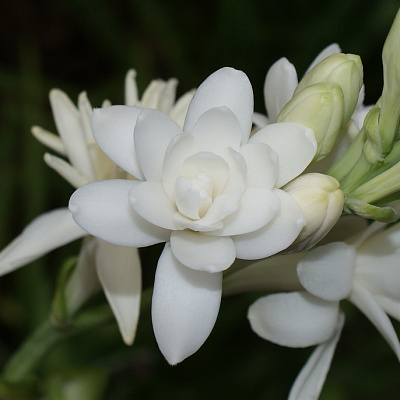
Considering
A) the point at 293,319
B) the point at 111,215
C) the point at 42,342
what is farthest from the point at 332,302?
the point at 42,342

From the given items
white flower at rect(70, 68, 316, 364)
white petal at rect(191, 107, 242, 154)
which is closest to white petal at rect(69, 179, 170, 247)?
white flower at rect(70, 68, 316, 364)

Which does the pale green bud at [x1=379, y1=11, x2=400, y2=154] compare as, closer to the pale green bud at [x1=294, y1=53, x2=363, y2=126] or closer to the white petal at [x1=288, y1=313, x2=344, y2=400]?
the pale green bud at [x1=294, y1=53, x2=363, y2=126]

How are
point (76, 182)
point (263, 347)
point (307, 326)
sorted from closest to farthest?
point (307, 326) < point (76, 182) < point (263, 347)

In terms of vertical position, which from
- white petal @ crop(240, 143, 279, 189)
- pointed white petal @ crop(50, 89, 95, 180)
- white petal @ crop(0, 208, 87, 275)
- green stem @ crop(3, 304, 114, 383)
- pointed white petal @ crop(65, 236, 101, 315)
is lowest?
green stem @ crop(3, 304, 114, 383)

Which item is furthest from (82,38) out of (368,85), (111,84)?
(368,85)

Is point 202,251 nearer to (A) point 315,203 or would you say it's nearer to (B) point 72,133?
(A) point 315,203

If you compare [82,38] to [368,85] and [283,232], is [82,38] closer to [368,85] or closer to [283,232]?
[368,85]

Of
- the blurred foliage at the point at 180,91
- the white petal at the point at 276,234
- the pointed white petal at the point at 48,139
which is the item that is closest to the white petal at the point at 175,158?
the white petal at the point at 276,234
